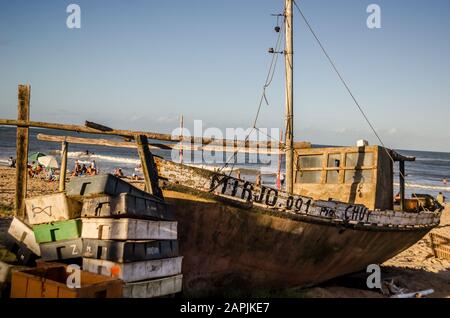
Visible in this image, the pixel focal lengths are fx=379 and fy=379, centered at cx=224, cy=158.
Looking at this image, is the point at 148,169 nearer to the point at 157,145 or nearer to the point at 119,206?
the point at 119,206

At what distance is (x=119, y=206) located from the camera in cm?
628

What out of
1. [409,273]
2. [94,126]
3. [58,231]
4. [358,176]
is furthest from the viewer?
[409,273]

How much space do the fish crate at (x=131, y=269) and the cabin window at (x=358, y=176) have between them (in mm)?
6878

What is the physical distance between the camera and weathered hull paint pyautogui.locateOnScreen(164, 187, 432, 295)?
26.1 feet

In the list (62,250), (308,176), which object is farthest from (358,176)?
(62,250)

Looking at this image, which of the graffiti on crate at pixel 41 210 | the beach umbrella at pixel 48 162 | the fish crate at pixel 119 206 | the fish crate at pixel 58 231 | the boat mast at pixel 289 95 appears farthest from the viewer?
the beach umbrella at pixel 48 162

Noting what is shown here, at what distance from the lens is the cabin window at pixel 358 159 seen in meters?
11.3

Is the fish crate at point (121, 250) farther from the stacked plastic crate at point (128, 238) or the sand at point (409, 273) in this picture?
the sand at point (409, 273)

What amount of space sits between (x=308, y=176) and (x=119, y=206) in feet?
24.7

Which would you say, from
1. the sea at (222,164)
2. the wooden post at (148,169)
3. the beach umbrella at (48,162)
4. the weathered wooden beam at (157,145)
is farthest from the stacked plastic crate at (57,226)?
the beach umbrella at (48,162)

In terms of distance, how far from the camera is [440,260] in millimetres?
15539
